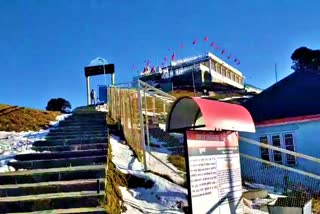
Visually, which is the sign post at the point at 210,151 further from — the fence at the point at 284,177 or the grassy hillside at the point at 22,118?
the grassy hillside at the point at 22,118

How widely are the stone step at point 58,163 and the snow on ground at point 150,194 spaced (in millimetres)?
531

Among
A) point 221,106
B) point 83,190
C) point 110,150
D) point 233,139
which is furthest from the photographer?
point 110,150

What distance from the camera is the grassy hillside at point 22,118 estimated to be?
12.5 metres

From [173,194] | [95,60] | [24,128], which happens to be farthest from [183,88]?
[173,194]

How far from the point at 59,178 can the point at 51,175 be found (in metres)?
0.16

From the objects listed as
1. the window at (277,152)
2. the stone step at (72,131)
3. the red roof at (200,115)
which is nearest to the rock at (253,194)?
the red roof at (200,115)

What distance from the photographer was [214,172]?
18.5ft

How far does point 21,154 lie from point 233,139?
5.16m

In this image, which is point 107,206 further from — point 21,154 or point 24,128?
point 24,128

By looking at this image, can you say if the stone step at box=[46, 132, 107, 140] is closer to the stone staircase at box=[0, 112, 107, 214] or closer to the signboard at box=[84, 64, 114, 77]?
the stone staircase at box=[0, 112, 107, 214]

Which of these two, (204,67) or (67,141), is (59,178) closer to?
(67,141)

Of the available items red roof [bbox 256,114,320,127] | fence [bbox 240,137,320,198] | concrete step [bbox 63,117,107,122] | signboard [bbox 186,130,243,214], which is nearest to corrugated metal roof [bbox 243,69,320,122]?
red roof [bbox 256,114,320,127]

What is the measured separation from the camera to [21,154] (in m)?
9.27

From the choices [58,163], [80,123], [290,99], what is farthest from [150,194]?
[290,99]
